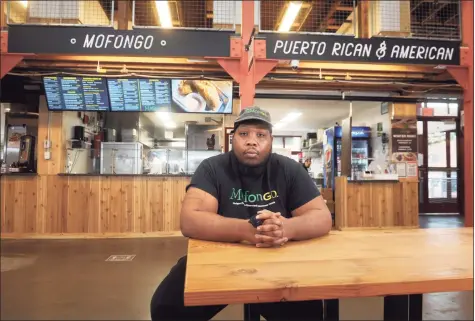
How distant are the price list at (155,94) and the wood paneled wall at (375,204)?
3608 mm

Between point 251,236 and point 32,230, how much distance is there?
6012 mm

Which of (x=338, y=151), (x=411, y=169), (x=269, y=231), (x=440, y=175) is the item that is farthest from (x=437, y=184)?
(x=269, y=231)

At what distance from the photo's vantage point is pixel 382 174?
21.9 feet

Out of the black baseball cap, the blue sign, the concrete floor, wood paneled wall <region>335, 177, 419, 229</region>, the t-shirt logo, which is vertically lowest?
the concrete floor

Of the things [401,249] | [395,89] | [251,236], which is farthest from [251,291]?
[395,89]

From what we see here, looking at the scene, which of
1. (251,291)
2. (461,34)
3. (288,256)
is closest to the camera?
(251,291)

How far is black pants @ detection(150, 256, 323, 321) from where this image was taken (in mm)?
1357

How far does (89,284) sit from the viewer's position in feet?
10.9

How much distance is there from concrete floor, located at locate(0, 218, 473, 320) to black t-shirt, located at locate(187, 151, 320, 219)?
143 cm

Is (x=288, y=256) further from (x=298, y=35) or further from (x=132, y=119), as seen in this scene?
(x=132, y=119)

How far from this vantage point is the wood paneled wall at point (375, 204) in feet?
21.4

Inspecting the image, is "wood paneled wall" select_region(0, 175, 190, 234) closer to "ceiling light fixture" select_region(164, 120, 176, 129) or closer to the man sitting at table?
"ceiling light fixture" select_region(164, 120, 176, 129)

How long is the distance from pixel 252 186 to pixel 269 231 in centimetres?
42

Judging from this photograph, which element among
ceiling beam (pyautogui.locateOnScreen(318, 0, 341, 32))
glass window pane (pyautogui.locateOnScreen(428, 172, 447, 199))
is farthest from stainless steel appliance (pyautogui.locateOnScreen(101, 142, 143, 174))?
glass window pane (pyautogui.locateOnScreen(428, 172, 447, 199))
